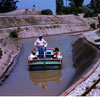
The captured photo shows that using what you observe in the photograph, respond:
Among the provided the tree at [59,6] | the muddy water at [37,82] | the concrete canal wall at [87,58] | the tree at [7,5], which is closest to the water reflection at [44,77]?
the muddy water at [37,82]

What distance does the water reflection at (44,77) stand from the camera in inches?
576

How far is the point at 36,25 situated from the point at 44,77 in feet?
132

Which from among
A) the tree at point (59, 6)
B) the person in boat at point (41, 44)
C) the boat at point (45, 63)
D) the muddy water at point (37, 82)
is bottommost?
the muddy water at point (37, 82)

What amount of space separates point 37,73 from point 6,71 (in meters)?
1.98

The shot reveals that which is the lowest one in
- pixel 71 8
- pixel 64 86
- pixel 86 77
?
pixel 64 86

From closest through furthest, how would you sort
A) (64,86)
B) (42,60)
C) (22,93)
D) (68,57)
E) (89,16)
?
1. (22,93)
2. (64,86)
3. (42,60)
4. (68,57)
5. (89,16)

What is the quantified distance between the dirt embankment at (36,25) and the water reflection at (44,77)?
89.1 ft

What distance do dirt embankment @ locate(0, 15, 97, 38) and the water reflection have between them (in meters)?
27.2

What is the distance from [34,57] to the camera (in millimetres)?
17344

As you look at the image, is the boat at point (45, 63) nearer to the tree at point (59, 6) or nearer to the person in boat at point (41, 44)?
the person in boat at point (41, 44)

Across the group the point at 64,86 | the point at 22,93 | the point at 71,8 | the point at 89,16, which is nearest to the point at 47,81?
the point at 64,86

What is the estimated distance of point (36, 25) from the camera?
55281 millimetres

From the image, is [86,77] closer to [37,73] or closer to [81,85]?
[81,85]

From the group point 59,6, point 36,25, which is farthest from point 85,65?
point 59,6
